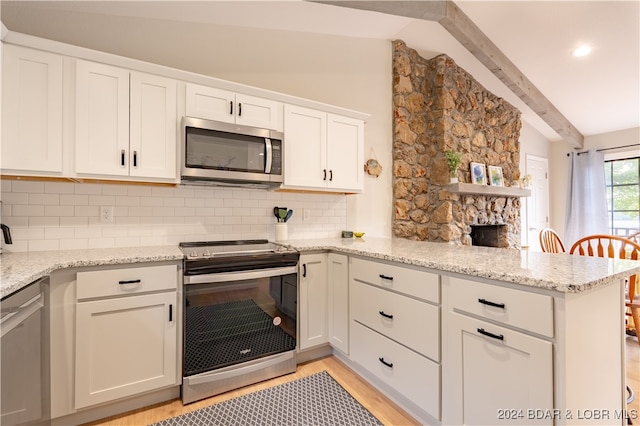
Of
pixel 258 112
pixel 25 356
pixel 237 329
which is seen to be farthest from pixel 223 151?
pixel 25 356

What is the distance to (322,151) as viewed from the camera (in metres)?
2.65

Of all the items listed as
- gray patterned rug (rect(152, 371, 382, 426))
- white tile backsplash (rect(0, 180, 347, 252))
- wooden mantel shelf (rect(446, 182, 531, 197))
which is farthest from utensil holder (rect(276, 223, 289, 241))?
wooden mantel shelf (rect(446, 182, 531, 197))

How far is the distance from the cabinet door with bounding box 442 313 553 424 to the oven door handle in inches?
43.9

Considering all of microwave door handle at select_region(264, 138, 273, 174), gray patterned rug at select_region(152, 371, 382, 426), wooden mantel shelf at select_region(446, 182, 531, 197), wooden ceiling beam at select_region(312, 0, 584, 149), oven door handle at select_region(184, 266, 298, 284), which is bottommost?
gray patterned rug at select_region(152, 371, 382, 426)

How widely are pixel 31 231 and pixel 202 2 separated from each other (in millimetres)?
2001

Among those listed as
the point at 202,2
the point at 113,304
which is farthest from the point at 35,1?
the point at 113,304

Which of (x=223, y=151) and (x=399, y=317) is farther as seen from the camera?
(x=223, y=151)

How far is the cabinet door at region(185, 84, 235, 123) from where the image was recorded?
6.80 feet

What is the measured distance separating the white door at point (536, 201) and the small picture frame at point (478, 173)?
5.43 feet

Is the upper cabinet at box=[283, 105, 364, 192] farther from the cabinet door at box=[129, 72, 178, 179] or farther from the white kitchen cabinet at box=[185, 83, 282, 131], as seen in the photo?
the cabinet door at box=[129, 72, 178, 179]

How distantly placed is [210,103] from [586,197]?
5948 mm

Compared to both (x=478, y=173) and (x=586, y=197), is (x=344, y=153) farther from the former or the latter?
(x=586, y=197)

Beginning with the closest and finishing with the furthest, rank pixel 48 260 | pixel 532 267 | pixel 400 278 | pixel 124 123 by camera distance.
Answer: pixel 532 267 < pixel 48 260 < pixel 400 278 < pixel 124 123

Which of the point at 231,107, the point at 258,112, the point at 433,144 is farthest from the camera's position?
the point at 433,144
